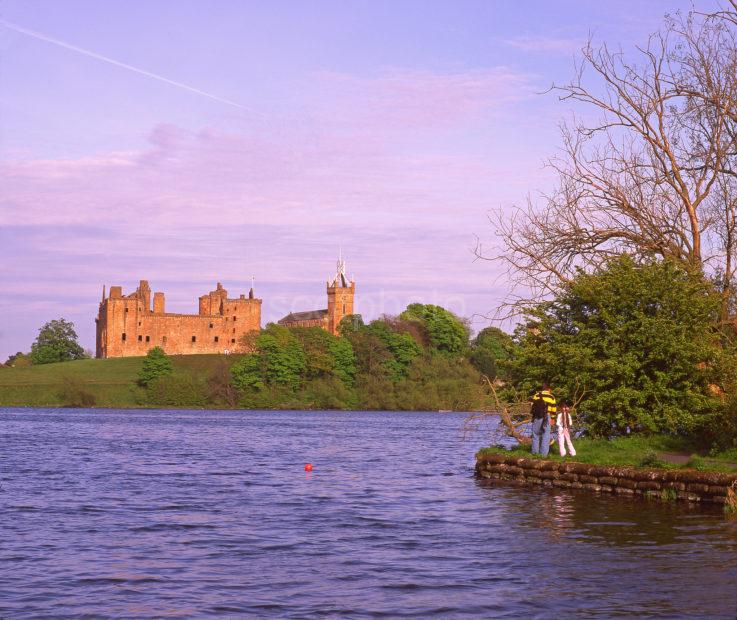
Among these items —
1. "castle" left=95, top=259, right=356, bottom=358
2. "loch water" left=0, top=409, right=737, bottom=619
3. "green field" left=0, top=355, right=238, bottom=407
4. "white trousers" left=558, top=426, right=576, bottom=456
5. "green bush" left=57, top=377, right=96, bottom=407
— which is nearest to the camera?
"loch water" left=0, top=409, right=737, bottom=619

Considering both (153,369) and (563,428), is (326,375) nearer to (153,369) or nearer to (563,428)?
(153,369)

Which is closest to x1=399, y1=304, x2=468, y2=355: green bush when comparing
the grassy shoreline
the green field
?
the grassy shoreline

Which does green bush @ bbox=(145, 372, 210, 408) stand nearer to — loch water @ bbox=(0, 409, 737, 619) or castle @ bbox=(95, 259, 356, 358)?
castle @ bbox=(95, 259, 356, 358)

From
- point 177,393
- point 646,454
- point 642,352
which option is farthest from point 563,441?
point 177,393

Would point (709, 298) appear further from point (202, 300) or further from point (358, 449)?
point (202, 300)

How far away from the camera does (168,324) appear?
181500 millimetres

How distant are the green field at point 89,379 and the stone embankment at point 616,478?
109m

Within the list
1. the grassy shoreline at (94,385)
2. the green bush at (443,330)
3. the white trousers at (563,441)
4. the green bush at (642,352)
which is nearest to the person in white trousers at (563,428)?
the white trousers at (563,441)

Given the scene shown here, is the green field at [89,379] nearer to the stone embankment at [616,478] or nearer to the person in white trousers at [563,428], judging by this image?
the stone embankment at [616,478]

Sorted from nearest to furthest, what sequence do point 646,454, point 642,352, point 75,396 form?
point 646,454, point 642,352, point 75,396

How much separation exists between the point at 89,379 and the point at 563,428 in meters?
124

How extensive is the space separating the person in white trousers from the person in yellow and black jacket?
0.26 m

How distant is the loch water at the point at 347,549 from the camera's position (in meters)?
13.7

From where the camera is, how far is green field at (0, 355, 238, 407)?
13225 cm
